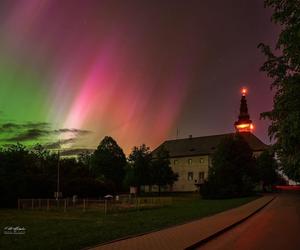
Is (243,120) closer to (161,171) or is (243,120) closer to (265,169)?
(265,169)

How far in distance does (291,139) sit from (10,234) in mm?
10903

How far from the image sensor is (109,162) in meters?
122

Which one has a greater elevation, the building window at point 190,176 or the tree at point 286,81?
the tree at point 286,81

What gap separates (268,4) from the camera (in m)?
16.7

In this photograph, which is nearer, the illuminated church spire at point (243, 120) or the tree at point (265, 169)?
Result: the tree at point (265, 169)

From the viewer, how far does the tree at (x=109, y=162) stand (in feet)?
394

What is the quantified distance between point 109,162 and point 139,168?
48.6ft

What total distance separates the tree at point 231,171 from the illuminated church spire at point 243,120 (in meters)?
48.4

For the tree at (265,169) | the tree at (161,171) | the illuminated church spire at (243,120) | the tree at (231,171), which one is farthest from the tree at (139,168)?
the illuminated church spire at (243,120)

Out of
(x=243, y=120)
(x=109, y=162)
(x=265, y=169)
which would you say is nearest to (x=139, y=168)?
(x=109, y=162)

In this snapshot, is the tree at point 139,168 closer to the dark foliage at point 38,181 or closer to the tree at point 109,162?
the tree at point 109,162

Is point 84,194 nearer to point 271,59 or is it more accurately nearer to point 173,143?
point 271,59

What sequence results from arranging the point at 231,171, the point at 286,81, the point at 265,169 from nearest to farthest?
1. the point at 286,81
2. the point at 231,171
3. the point at 265,169

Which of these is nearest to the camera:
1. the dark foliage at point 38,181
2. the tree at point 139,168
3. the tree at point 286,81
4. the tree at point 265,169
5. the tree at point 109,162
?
the tree at point 286,81
